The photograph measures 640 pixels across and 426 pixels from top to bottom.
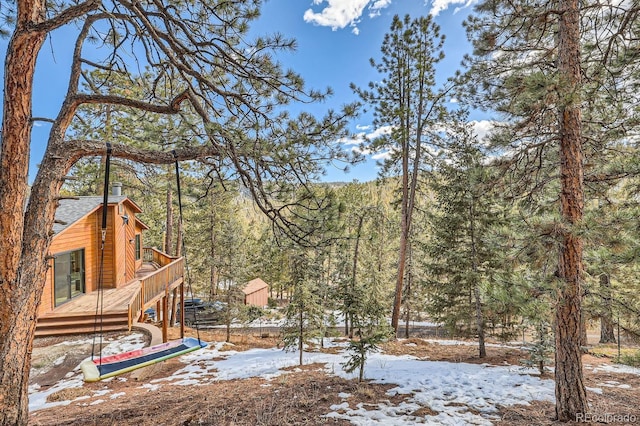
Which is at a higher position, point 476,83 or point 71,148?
point 476,83

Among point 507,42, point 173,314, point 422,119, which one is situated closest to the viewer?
point 507,42

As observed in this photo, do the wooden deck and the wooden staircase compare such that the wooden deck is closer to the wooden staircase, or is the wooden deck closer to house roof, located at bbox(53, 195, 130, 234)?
the wooden staircase

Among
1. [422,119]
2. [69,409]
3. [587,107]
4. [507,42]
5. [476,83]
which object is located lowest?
[69,409]

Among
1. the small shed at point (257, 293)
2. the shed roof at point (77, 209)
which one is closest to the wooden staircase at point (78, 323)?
the shed roof at point (77, 209)

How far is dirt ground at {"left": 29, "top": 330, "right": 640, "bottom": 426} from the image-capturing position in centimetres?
390

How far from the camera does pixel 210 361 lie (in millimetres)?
8594

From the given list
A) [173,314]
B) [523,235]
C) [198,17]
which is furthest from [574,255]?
[173,314]

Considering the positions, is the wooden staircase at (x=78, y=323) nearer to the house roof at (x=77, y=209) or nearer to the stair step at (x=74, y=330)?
the stair step at (x=74, y=330)

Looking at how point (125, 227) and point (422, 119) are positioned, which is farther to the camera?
point (125, 227)

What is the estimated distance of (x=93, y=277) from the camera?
9.74 metres

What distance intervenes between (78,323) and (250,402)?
5295mm

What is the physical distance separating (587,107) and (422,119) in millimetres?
6532

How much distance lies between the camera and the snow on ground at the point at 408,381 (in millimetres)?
4227

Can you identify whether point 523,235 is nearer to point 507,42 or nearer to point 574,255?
point 574,255
